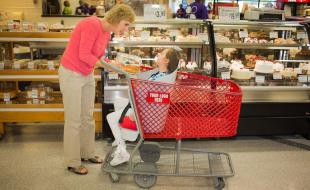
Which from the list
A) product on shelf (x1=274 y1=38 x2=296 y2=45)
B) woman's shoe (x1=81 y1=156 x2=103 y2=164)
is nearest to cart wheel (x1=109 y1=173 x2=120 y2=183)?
woman's shoe (x1=81 y1=156 x2=103 y2=164)

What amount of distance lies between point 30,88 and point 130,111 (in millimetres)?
1882

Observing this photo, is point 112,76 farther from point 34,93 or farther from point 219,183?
point 219,183

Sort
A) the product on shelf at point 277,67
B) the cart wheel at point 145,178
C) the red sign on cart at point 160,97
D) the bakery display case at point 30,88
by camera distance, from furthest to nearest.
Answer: the product on shelf at point 277,67 → the bakery display case at point 30,88 → the cart wheel at point 145,178 → the red sign on cart at point 160,97

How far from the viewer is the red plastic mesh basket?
2.73 meters

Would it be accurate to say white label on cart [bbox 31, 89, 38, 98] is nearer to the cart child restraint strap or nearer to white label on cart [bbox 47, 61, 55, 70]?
white label on cart [bbox 47, 61, 55, 70]

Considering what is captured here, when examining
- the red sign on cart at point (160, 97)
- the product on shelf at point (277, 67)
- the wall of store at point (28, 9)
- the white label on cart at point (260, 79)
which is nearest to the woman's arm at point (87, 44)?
the red sign on cart at point (160, 97)

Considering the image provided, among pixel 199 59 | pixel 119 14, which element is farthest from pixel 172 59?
pixel 199 59

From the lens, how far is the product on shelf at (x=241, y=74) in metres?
4.31

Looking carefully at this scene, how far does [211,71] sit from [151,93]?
1548 mm

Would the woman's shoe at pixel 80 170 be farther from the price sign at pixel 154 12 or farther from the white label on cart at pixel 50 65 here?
the price sign at pixel 154 12

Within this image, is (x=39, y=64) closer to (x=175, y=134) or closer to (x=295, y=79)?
(x=175, y=134)

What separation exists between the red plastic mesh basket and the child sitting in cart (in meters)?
0.18

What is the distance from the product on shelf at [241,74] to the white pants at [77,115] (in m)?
1.95

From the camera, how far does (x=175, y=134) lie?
9.50ft
